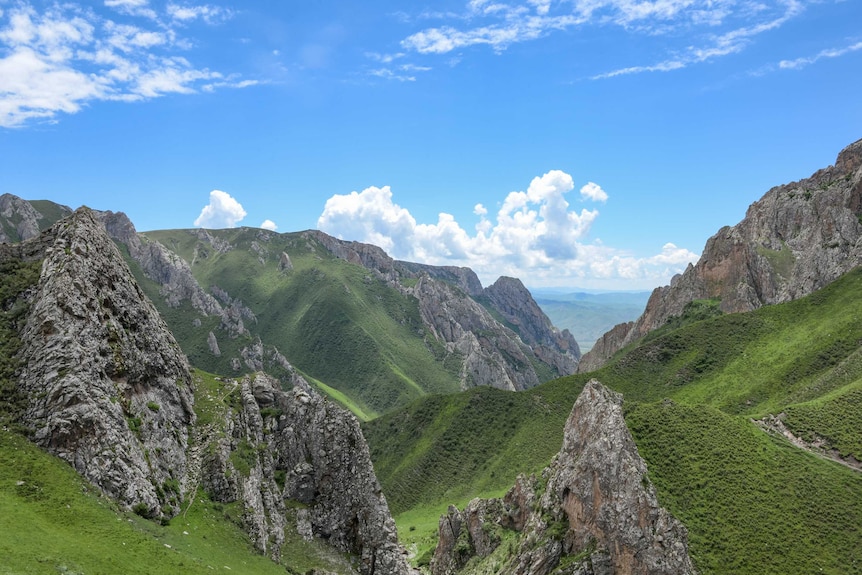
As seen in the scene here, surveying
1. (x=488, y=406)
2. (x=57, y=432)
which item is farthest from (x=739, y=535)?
(x=488, y=406)

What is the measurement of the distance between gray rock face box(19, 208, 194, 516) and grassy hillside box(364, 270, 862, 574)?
158 ft

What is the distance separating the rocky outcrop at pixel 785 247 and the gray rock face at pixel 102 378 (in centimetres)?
15426

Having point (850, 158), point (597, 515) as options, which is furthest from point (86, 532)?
point (850, 158)

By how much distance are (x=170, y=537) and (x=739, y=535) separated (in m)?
50.2

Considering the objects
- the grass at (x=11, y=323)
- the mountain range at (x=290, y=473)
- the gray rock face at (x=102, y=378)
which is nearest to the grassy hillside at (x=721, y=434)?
the mountain range at (x=290, y=473)

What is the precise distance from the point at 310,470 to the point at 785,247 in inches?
6925

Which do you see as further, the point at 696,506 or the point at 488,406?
the point at 488,406

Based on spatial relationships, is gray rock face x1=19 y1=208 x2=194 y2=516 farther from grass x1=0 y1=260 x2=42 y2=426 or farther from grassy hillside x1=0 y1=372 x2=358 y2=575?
grassy hillside x1=0 y1=372 x2=358 y2=575

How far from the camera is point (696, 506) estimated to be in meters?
52.0

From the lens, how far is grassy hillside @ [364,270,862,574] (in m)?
49.0

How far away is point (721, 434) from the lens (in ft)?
200

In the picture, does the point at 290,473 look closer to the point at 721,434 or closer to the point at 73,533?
the point at 73,533

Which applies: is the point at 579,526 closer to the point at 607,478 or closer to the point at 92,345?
the point at 607,478

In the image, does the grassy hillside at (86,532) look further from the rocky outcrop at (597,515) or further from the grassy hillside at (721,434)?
the grassy hillside at (721,434)
